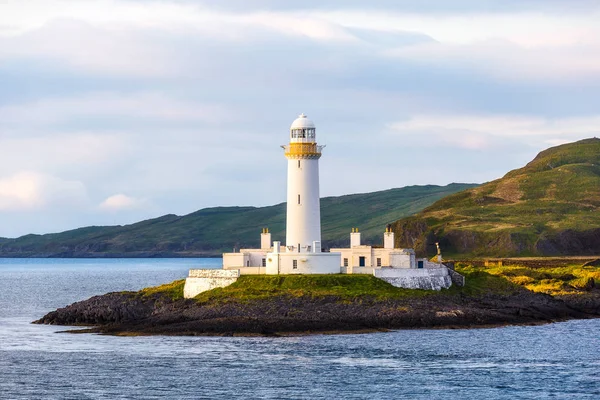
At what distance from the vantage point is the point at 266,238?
90.6 metres

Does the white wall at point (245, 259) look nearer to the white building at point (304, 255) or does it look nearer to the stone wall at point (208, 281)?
the white building at point (304, 255)

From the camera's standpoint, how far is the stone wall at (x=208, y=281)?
8169 centimetres

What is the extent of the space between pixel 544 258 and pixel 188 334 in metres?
83.2

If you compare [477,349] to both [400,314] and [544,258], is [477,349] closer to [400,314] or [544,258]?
[400,314]

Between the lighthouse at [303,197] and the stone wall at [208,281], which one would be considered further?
the lighthouse at [303,197]

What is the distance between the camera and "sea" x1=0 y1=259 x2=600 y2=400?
5447cm

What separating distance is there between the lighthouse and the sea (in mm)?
13169

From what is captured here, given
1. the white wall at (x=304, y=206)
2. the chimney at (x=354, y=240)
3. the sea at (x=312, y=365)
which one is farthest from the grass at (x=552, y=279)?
the white wall at (x=304, y=206)

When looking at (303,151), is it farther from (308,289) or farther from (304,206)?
(308,289)

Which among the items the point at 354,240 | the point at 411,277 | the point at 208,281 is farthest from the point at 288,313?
the point at 354,240

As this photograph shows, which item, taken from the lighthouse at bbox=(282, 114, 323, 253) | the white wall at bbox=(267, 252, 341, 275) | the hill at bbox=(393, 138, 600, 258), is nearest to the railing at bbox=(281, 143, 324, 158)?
the lighthouse at bbox=(282, 114, 323, 253)

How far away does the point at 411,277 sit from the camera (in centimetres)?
8206

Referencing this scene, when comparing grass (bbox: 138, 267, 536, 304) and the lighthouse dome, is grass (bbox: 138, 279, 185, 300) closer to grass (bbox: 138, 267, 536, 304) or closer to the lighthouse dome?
grass (bbox: 138, 267, 536, 304)

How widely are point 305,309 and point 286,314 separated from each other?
151cm
